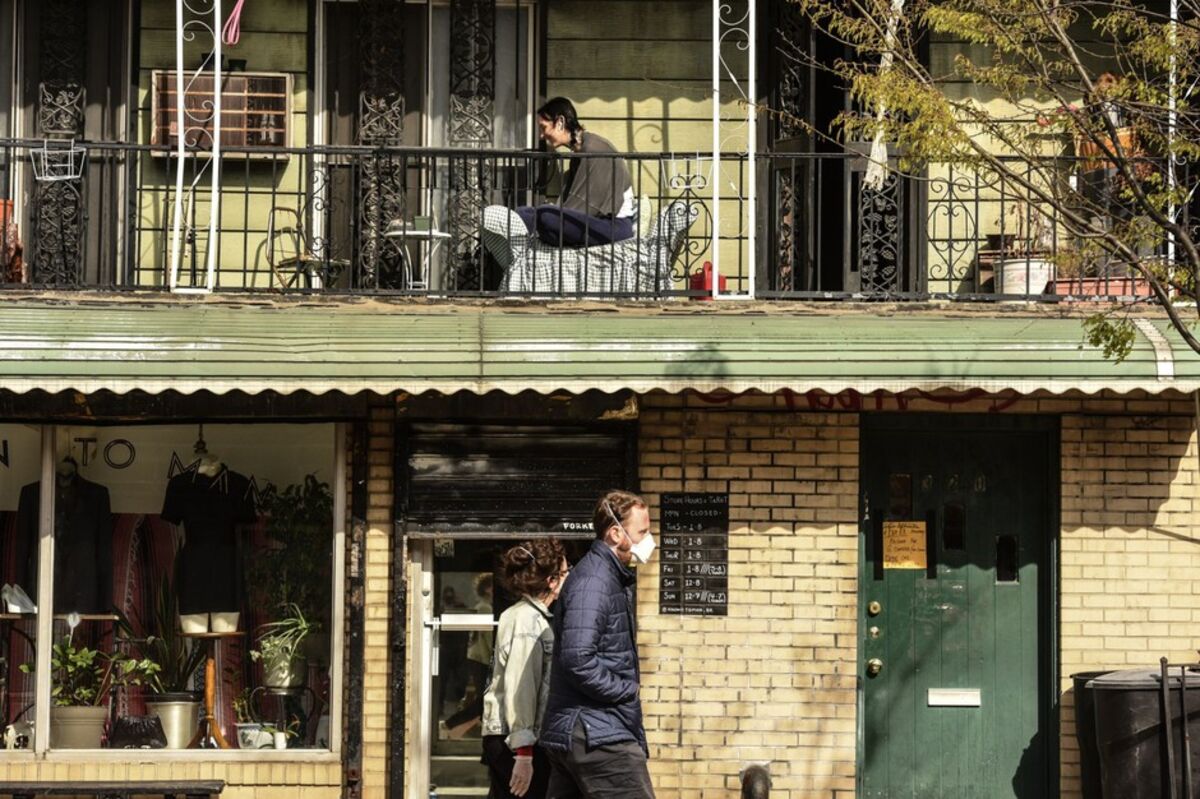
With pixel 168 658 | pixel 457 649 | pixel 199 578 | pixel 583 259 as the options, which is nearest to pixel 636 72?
pixel 583 259

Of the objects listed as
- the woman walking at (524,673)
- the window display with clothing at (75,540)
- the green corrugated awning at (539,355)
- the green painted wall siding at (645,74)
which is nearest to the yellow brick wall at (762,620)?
the green corrugated awning at (539,355)

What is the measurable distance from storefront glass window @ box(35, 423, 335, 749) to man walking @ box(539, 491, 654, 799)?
143 inches

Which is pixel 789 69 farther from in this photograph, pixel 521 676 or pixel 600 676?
pixel 600 676

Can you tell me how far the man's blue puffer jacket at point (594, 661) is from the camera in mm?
8141

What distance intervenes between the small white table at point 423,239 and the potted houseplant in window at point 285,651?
208 centimetres

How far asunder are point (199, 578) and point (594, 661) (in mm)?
4281

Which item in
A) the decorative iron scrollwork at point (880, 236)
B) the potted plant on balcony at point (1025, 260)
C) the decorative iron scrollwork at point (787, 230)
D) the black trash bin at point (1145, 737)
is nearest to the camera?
the black trash bin at point (1145, 737)

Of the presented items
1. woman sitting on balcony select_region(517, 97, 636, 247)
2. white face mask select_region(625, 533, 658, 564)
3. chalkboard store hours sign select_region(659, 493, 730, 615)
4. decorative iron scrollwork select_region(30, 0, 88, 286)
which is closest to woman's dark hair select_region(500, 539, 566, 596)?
white face mask select_region(625, 533, 658, 564)

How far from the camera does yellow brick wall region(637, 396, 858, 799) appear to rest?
37.7 ft

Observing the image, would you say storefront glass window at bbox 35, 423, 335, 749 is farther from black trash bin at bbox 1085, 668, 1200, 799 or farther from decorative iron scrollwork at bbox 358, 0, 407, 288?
black trash bin at bbox 1085, 668, 1200, 799

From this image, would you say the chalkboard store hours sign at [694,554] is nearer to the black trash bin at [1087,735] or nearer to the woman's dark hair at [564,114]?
the black trash bin at [1087,735]

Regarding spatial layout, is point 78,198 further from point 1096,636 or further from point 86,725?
point 1096,636

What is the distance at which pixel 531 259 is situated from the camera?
40.0 feet

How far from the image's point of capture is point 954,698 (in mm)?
A: 11805
